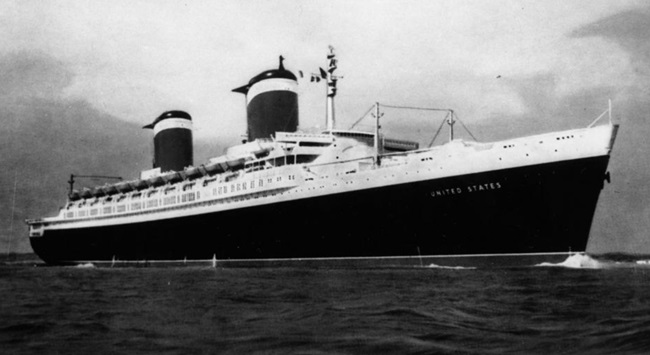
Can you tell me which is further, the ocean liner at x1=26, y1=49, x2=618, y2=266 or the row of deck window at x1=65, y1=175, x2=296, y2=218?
the row of deck window at x1=65, y1=175, x2=296, y2=218

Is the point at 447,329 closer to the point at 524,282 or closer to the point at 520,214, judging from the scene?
the point at 524,282

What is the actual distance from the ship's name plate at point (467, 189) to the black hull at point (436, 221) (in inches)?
1.4

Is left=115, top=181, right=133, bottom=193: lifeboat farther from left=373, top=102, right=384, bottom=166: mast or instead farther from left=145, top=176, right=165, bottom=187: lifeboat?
left=373, top=102, right=384, bottom=166: mast

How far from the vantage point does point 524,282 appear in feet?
51.8

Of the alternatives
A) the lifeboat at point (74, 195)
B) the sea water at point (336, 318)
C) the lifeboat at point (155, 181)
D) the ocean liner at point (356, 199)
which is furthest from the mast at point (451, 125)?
the lifeboat at point (74, 195)

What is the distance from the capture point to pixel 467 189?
22.2 m

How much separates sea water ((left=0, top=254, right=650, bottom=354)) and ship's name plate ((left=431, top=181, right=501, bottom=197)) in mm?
6249

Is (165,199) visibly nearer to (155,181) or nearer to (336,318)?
(155,181)

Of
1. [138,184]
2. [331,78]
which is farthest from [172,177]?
[331,78]

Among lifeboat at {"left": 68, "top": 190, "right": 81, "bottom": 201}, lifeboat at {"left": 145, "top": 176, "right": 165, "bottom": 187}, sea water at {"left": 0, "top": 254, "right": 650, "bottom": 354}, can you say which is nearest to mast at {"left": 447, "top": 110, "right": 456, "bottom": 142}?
sea water at {"left": 0, "top": 254, "right": 650, "bottom": 354}

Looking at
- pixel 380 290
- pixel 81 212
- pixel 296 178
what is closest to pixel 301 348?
pixel 380 290

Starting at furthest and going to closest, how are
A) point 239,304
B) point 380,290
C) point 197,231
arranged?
point 197,231 < point 380,290 < point 239,304

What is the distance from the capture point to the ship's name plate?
2170 centimetres

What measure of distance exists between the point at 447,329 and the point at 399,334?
0.85 m
